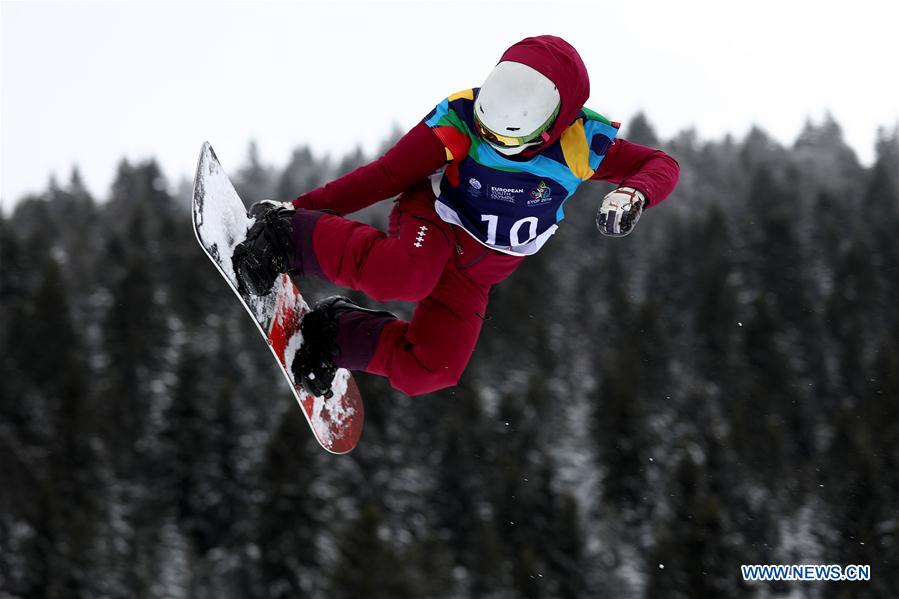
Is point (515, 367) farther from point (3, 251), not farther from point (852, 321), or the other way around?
point (3, 251)

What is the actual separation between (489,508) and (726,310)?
68.4 ft

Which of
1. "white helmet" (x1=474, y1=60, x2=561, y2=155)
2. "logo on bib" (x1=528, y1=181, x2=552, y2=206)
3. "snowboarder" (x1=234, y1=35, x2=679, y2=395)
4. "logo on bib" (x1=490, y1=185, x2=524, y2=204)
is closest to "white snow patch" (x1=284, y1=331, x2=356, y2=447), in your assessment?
"snowboarder" (x1=234, y1=35, x2=679, y2=395)

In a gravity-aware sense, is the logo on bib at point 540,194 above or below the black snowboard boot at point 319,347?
above

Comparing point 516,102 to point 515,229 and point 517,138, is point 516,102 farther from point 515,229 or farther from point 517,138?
point 515,229

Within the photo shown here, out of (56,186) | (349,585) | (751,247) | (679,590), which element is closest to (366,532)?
(349,585)

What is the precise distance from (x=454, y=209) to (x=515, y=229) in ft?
0.98

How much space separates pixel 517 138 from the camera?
4484mm

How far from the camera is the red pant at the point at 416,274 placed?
14.7 ft

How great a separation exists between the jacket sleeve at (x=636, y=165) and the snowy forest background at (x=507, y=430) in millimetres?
20051

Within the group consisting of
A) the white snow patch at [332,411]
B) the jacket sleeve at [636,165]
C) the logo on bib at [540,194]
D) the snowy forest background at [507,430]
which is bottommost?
the snowy forest background at [507,430]


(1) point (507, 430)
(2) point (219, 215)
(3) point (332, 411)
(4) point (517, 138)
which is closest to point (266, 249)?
(2) point (219, 215)

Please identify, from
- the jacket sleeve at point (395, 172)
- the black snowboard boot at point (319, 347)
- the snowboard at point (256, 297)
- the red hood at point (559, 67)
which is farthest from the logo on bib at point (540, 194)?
the snowboard at point (256, 297)

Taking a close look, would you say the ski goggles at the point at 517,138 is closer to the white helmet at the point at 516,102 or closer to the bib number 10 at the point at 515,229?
the white helmet at the point at 516,102

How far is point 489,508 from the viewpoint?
3475cm
